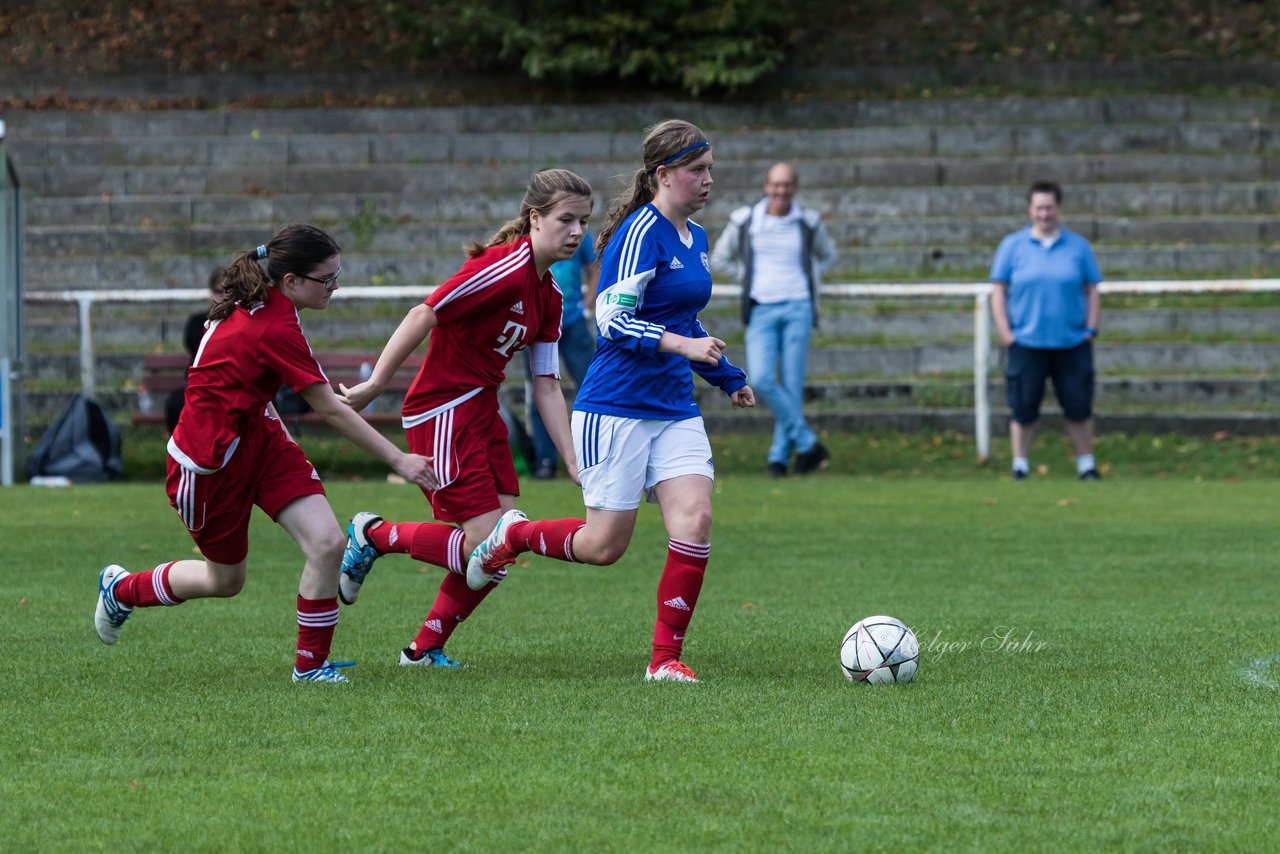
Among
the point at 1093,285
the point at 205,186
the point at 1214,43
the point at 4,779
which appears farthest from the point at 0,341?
the point at 1214,43

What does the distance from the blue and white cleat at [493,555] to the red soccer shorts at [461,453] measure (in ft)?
0.51

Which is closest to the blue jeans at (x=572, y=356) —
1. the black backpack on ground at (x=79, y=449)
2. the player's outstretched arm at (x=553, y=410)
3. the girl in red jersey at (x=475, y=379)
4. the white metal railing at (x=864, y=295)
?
the white metal railing at (x=864, y=295)

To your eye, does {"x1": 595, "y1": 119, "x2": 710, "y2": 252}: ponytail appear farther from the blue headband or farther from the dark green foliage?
the dark green foliage

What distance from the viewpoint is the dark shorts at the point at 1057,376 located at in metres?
13.7

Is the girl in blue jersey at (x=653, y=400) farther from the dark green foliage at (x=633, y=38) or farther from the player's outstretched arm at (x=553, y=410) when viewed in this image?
the dark green foliage at (x=633, y=38)

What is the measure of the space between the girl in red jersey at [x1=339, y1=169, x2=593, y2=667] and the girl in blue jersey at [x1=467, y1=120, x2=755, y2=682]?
175 millimetres

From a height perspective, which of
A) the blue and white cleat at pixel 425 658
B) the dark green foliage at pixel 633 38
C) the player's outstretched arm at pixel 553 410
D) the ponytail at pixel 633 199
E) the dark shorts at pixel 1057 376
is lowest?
the blue and white cleat at pixel 425 658

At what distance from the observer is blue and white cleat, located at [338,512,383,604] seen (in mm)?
6906

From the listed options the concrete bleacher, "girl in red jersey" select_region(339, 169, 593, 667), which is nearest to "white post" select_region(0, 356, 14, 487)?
the concrete bleacher

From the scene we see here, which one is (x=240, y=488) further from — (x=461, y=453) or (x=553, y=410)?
(x=553, y=410)

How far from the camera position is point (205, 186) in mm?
20453

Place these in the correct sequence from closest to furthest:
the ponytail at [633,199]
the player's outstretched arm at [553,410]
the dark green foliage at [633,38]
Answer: the ponytail at [633,199], the player's outstretched arm at [553,410], the dark green foliage at [633,38]

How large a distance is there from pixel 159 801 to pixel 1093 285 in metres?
10.6

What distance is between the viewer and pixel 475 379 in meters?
6.62
